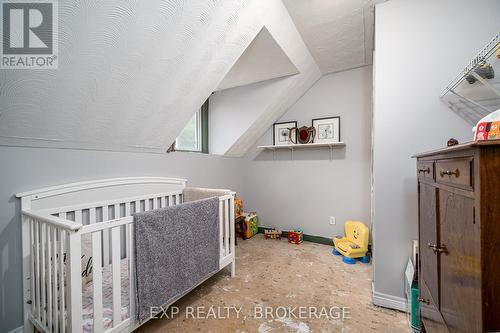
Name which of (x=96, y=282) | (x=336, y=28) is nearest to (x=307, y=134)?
(x=336, y=28)

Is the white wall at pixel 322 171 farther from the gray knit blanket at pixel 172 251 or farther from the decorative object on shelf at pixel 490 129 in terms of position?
the decorative object on shelf at pixel 490 129

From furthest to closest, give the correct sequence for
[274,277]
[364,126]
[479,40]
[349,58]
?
[364,126], [349,58], [274,277], [479,40]

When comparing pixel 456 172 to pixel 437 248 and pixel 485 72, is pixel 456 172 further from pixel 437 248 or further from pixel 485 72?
pixel 485 72

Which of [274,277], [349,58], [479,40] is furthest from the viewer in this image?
[349,58]

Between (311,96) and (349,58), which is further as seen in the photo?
(311,96)

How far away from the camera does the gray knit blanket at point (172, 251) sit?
1.22m

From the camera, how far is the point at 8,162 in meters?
1.21

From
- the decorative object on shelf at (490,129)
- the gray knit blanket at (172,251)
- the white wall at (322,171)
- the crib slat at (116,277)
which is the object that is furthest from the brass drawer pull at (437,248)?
the white wall at (322,171)

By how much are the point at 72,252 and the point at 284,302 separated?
1.42 metres

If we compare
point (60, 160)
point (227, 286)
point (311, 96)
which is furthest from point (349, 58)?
point (60, 160)

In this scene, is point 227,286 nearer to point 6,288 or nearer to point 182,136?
point 6,288

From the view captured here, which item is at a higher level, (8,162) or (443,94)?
(443,94)

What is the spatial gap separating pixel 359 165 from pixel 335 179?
0.33 m

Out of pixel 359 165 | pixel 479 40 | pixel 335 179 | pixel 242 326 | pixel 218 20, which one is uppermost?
pixel 218 20
